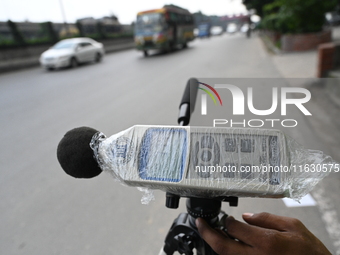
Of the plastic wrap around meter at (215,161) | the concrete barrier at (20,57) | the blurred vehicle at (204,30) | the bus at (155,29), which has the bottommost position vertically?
the blurred vehicle at (204,30)

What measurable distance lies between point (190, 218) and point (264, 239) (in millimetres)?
253

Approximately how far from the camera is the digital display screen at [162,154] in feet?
2.06

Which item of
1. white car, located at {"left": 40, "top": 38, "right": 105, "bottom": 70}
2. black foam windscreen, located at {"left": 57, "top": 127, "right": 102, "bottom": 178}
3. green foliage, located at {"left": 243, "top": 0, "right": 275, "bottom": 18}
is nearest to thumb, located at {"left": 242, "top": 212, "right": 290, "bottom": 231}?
black foam windscreen, located at {"left": 57, "top": 127, "right": 102, "bottom": 178}

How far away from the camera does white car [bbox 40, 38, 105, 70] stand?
11.9 metres

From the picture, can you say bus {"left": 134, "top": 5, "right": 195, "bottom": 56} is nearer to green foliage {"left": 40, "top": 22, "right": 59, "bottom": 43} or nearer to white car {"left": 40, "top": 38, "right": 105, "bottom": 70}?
white car {"left": 40, "top": 38, "right": 105, "bottom": 70}

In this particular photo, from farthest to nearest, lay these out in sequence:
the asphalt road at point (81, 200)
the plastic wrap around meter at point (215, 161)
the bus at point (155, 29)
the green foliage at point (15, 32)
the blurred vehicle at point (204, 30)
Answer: the blurred vehicle at point (204, 30), the green foliage at point (15, 32), the bus at point (155, 29), the asphalt road at point (81, 200), the plastic wrap around meter at point (215, 161)

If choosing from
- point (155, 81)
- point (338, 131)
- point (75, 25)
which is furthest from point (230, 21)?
point (338, 131)

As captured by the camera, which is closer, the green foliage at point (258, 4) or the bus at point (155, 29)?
the bus at point (155, 29)

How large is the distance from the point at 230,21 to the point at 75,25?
4871 centimetres

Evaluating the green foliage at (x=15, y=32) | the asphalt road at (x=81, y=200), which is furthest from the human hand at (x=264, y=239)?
the green foliage at (x=15, y=32)

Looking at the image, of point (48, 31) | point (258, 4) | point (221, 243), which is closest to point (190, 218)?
point (221, 243)

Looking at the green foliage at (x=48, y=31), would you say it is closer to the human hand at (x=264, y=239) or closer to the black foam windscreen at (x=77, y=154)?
the black foam windscreen at (x=77, y=154)

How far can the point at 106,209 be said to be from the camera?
2568 millimetres

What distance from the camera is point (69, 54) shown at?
1220cm
